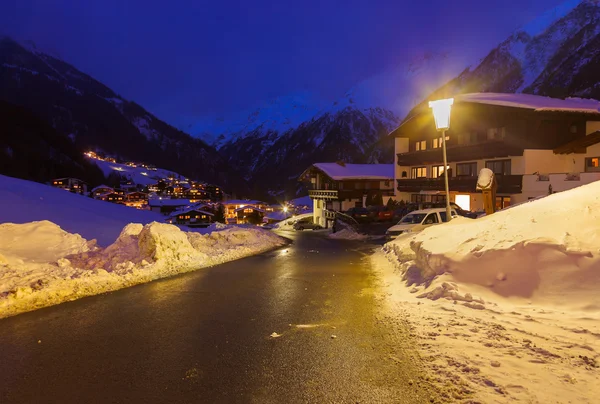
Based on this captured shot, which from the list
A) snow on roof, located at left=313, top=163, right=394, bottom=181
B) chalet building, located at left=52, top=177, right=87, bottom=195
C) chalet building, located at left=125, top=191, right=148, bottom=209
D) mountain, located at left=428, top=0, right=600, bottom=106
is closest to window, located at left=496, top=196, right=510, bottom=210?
snow on roof, located at left=313, top=163, right=394, bottom=181

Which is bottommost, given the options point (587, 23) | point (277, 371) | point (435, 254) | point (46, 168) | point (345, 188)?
point (277, 371)

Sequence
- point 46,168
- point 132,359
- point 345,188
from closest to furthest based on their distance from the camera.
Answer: point 132,359
point 345,188
point 46,168

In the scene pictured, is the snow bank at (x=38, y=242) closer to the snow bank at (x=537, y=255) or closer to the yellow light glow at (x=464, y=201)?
the snow bank at (x=537, y=255)

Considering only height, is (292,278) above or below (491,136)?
below

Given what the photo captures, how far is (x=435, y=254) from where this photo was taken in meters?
10.5

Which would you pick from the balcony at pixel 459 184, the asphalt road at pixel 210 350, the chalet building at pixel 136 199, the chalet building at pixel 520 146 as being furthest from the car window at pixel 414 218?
the chalet building at pixel 136 199

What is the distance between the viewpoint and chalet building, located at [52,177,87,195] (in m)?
111

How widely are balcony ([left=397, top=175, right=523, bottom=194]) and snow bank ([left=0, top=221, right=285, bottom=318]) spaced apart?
23.7 m

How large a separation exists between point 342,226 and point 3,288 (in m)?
29.5

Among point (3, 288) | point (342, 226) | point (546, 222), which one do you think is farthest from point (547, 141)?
point (3, 288)

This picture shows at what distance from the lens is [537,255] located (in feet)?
26.6

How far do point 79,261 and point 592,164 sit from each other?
33897 mm

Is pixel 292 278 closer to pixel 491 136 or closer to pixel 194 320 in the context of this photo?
pixel 194 320

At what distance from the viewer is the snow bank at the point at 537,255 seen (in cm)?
734
